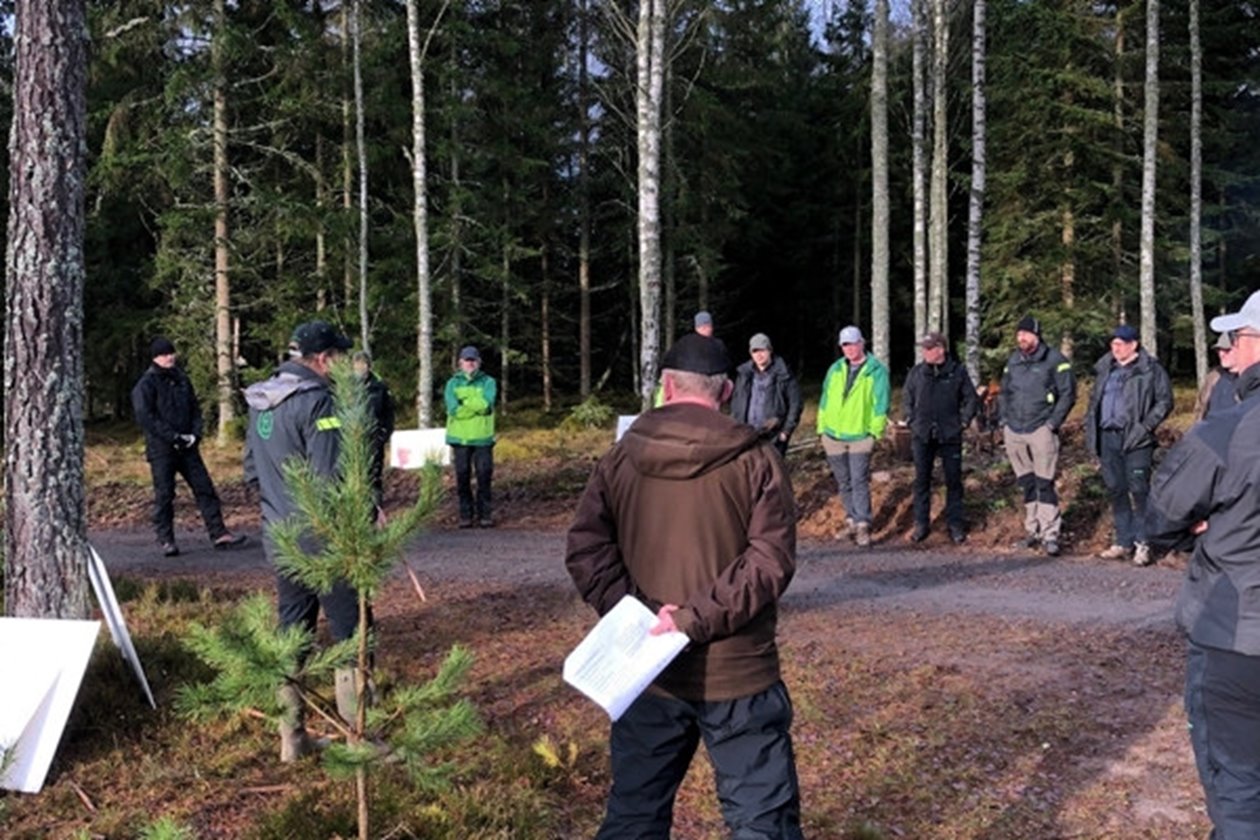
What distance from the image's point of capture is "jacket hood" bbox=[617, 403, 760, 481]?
3.10 meters

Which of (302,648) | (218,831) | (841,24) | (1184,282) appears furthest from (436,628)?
(841,24)

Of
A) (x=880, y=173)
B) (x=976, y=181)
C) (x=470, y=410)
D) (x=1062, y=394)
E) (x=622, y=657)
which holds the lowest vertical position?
(x=622, y=657)

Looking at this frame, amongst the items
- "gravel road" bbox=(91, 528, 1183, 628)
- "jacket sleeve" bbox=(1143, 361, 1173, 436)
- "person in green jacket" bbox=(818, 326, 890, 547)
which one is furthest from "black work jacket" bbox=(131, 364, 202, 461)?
"jacket sleeve" bbox=(1143, 361, 1173, 436)

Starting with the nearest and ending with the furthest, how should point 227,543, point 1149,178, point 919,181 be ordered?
point 227,543, point 919,181, point 1149,178

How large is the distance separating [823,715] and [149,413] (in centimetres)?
731

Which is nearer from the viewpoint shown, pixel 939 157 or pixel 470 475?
pixel 470 475

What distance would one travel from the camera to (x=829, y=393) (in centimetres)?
1023

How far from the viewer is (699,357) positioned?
10.6 feet

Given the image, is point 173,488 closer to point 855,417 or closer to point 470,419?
point 470,419

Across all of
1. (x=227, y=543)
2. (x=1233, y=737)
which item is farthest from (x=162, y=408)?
(x=1233, y=737)

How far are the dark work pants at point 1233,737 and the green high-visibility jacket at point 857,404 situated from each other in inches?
265

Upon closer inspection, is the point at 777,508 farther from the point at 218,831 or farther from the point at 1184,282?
the point at 1184,282

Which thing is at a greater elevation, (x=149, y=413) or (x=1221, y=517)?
(x=149, y=413)

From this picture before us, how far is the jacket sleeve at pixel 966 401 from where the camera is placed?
398 inches
